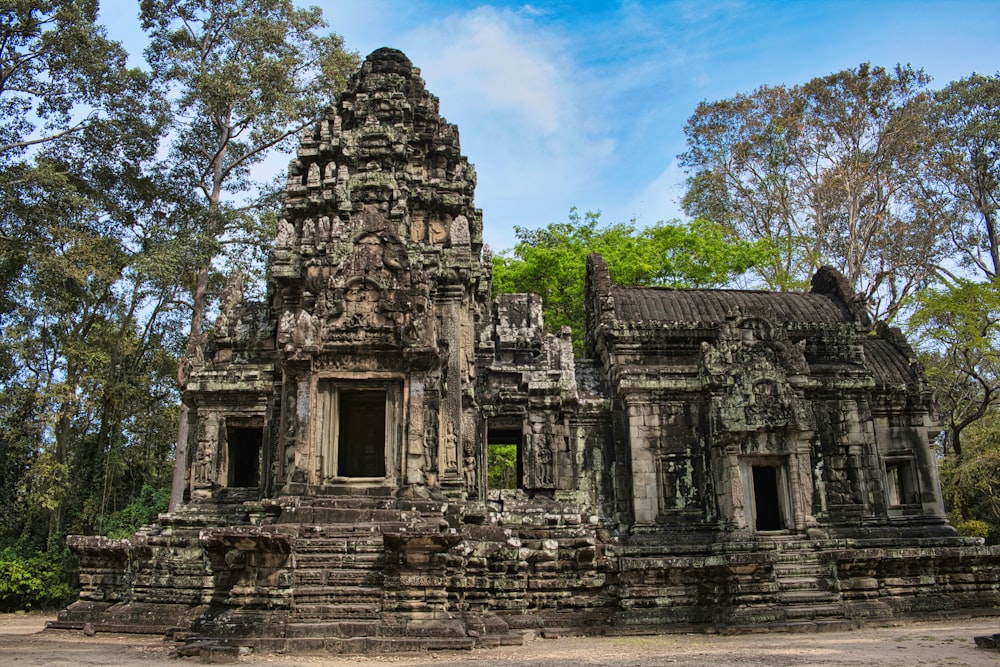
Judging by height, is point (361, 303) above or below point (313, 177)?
below

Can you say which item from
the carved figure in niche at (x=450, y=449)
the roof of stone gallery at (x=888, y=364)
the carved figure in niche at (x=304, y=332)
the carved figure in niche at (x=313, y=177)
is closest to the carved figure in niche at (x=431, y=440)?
the carved figure in niche at (x=450, y=449)

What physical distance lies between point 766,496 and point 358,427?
9.19 metres

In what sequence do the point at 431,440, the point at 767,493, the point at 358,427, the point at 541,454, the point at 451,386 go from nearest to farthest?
1. the point at 431,440
2. the point at 451,386
3. the point at 358,427
4. the point at 541,454
5. the point at 767,493

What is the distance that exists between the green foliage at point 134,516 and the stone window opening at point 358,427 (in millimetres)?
12043

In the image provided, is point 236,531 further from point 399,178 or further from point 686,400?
point 686,400

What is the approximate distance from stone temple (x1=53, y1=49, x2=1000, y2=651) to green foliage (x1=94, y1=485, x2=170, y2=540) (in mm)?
8357

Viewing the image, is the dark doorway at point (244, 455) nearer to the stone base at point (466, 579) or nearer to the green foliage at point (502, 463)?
the stone base at point (466, 579)

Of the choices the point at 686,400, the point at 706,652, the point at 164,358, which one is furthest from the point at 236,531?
the point at 164,358

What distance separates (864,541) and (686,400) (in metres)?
4.42

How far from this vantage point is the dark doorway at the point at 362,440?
14.2 metres

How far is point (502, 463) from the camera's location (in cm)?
2703

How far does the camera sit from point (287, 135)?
1077 inches

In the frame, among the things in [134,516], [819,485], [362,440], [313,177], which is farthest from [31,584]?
[819,485]

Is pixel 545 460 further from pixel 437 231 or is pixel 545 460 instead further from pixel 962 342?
pixel 962 342
